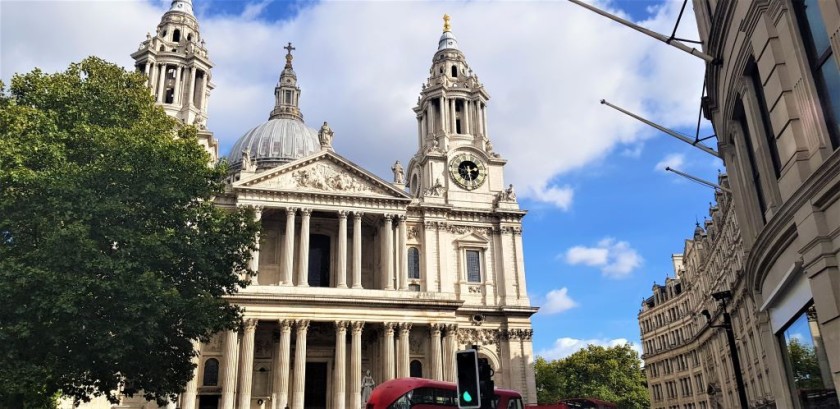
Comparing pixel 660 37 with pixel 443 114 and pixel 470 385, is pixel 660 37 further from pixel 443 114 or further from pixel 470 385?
pixel 443 114

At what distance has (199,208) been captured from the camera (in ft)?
77.7

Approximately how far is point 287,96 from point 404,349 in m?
44.0

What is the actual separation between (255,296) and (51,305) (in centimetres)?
2054

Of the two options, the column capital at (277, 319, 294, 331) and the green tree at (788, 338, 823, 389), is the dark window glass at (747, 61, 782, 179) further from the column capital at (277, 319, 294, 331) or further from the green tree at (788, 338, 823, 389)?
the column capital at (277, 319, 294, 331)

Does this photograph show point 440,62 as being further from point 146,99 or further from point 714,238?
point 146,99

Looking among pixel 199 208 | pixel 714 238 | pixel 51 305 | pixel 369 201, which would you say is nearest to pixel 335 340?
pixel 369 201

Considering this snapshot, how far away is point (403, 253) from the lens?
45031 mm

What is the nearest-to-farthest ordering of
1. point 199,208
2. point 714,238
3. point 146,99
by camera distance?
1. point 199,208
2. point 146,99
3. point 714,238

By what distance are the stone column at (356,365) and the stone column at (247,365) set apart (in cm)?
596

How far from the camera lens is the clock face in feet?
168

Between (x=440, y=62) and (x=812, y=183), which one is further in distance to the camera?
(x=440, y=62)

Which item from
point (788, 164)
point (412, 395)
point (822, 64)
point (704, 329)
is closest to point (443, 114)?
point (704, 329)

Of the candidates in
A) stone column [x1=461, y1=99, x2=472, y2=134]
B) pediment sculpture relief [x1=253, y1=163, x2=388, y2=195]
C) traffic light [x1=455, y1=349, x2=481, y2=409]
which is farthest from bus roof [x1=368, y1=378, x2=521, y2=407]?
stone column [x1=461, y1=99, x2=472, y2=134]

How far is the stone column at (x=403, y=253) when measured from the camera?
44.1 meters
